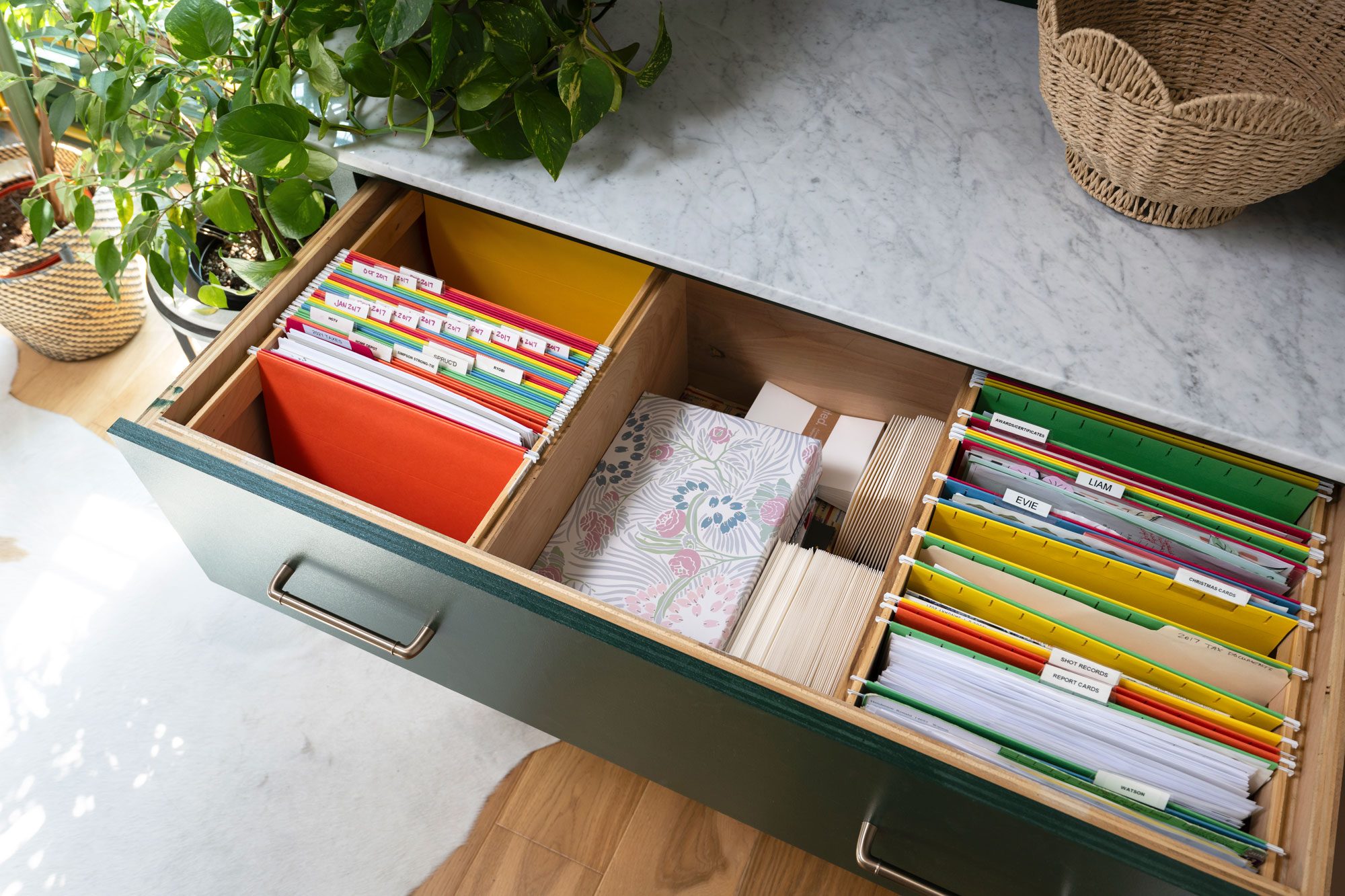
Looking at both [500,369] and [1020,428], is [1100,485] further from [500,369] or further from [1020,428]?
[500,369]

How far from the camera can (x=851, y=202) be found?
42.8 inches

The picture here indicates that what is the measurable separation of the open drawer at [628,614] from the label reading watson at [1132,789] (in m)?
0.07

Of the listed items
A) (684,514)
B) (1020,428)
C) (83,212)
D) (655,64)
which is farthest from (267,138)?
(1020,428)

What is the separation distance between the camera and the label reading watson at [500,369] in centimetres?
106

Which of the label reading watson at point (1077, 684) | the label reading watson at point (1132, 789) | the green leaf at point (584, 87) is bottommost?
the label reading watson at point (1132, 789)

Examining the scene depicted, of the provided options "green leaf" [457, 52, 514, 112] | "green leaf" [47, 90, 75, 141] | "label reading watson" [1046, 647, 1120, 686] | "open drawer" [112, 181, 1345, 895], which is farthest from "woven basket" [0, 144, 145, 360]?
"label reading watson" [1046, 647, 1120, 686]

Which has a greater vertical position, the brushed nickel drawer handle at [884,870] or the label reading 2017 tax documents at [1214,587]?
the label reading 2017 tax documents at [1214,587]

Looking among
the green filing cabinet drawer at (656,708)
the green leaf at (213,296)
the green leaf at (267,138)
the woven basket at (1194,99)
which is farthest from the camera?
the green leaf at (213,296)

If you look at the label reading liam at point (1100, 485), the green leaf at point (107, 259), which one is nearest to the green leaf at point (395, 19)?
the green leaf at point (107, 259)

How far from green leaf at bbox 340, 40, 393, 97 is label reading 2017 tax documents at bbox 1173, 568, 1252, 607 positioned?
97 centimetres

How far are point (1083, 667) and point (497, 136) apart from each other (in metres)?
0.84

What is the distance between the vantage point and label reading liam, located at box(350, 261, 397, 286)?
110cm

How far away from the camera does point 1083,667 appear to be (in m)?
0.86

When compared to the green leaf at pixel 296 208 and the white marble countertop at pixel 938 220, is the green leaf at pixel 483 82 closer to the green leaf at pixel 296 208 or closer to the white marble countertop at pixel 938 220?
the white marble countertop at pixel 938 220
